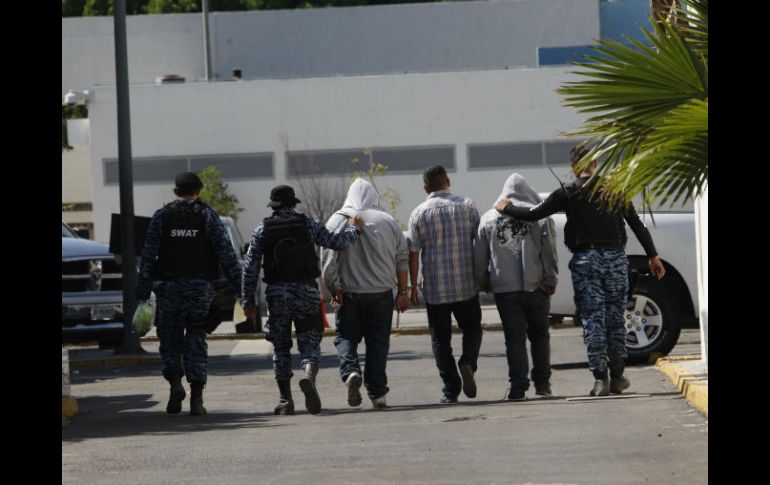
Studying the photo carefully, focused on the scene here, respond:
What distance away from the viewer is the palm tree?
804 cm

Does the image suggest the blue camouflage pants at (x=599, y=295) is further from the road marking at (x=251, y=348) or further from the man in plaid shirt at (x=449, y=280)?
the road marking at (x=251, y=348)

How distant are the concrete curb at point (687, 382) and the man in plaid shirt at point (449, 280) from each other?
5.55ft

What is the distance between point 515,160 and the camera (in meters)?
43.2

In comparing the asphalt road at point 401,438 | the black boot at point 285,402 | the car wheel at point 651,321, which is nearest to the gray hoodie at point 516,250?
the asphalt road at point 401,438

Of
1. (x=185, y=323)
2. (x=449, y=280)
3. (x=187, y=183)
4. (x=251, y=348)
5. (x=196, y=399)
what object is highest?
(x=187, y=183)

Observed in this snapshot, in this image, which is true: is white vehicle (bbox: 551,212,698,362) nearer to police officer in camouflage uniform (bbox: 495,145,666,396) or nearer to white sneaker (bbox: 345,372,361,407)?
police officer in camouflage uniform (bbox: 495,145,666,396)

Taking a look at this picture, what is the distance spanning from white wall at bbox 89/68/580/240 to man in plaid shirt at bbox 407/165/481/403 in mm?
29754

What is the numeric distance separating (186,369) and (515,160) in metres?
31.2

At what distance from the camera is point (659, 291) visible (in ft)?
50.4

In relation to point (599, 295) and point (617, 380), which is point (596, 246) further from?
point (617, 380)

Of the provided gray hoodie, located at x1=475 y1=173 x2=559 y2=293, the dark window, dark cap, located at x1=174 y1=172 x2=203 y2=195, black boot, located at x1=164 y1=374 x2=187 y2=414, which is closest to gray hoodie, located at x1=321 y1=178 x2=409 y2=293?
gray hoodie, located at x1=475 y1=173 x2=559 y2=293

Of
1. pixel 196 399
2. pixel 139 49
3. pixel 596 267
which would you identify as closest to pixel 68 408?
pixel 196 399

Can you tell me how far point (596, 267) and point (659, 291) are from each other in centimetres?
314
